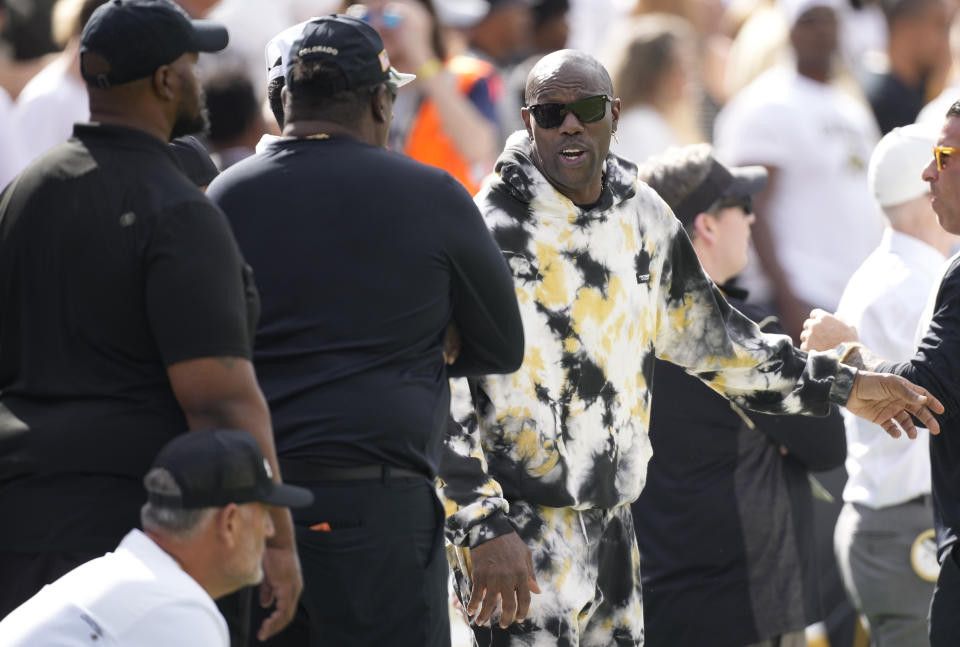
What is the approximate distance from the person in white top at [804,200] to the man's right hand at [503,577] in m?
4.09

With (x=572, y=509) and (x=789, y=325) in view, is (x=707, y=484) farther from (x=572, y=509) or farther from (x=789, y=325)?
(x=789, y=325)

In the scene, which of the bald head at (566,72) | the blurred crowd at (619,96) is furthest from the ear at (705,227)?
the blurred crowd at (619,96)

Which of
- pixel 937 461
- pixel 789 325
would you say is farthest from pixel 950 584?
pixel 789 325

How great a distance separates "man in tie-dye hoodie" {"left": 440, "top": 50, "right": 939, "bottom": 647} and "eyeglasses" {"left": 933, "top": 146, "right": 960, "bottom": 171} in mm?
634

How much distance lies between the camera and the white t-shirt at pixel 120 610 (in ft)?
9.53

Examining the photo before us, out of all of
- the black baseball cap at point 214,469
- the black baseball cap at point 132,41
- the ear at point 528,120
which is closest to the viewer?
the black baseball cap at point 214,469

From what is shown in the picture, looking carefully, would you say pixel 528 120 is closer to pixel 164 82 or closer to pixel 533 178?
pixel 533 178

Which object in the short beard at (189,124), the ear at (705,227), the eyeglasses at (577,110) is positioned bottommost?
the ear at (705,227)

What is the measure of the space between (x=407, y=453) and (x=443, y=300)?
37 centimetres

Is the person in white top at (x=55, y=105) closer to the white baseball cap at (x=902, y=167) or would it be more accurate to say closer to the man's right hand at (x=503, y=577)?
the white baseball cap at (x=902, y=167)

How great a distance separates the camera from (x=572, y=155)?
14.0 feet

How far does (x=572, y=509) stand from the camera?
4211 millimetres

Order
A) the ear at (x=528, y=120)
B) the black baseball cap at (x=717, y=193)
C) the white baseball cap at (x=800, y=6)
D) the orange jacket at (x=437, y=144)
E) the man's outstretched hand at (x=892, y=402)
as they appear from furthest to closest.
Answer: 1. the white baseball cap at (x=800, y=6)
2. the orange jacket at (x=437, y=144)
3. the black baseball cap at (x=717, y=193)
4. the ear at (x=528, y=120)
5. the man's outstretched hand at (x=892, y=402)

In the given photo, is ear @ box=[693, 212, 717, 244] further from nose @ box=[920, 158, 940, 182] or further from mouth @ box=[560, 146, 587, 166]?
mouth @ box=[560, 146, 587, 166]
